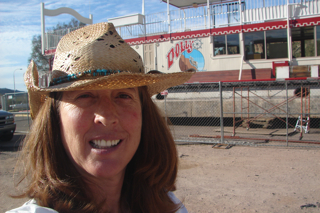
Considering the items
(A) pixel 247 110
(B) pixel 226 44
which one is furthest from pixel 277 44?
(A) pixel 247 110

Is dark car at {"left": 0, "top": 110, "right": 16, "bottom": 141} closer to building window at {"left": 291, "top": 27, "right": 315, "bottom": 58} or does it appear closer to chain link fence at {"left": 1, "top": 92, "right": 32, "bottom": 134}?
chain link fence at {"left": 1, "top": 92, "right": 32, "bottom": 134}

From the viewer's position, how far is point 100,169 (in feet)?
3.88

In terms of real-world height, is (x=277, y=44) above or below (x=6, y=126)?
above

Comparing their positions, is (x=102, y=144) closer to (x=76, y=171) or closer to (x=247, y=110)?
(x=76, y=171)

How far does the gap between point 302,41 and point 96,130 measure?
12697 millimetres

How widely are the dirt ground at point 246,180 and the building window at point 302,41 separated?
6.16 meters

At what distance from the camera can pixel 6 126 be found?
9945 mm

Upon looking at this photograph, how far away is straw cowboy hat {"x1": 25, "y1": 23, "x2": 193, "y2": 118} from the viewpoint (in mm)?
1169

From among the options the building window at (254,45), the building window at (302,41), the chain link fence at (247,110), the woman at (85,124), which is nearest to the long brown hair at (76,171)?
the woman at (85,124)

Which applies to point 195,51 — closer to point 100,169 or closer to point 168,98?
point 168,98

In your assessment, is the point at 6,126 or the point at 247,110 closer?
the point at 6,126

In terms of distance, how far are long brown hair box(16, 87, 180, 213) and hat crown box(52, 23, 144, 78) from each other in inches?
7.4

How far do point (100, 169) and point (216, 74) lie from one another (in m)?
11.6

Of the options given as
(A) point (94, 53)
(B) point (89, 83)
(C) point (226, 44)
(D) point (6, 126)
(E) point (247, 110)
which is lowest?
(D) point (6, 126)
